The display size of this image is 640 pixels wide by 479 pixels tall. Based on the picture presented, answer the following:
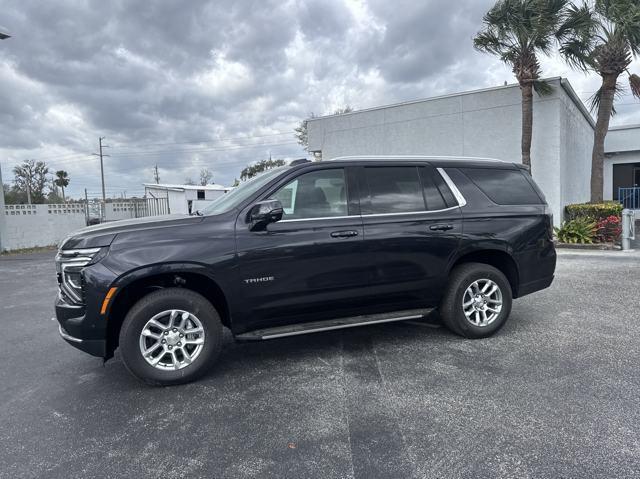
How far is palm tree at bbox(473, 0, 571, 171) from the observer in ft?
37.9

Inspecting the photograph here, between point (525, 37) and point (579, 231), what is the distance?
553 centimetres

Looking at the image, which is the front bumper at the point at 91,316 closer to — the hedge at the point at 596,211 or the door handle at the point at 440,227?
the door handle at the point at 440,227

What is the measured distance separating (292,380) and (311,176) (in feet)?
6.13

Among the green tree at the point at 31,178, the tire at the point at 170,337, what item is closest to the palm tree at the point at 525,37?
the tire at the point at 170,337

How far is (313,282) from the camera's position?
3.86m

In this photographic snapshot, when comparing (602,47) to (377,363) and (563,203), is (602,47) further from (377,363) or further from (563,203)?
(377,363)

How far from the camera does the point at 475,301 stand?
452 centimetres

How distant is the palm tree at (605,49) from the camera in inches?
439

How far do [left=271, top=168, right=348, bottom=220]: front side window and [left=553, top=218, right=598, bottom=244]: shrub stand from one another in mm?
9876

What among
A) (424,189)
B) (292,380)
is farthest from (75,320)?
(424,189)

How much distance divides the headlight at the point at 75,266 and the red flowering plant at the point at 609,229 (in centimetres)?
1221

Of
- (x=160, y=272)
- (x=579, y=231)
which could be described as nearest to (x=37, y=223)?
(x=160, y=272)

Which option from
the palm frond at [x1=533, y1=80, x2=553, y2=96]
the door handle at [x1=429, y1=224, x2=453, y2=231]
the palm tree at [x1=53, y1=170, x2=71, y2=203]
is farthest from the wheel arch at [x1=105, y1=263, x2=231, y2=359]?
the palm tree at [x1=53, y1=170, x2=71, y2=203]

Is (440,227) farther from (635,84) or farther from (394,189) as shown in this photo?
(635,84)
